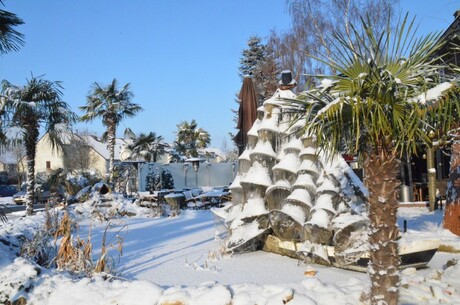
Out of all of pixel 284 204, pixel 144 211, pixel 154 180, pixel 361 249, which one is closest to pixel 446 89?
pixel 361 249

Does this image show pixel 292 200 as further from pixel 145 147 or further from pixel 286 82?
pixel 145 147

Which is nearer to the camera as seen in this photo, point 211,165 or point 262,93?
point 262,93

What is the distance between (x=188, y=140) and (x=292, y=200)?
38.9 meters

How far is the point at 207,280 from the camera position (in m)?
5.27

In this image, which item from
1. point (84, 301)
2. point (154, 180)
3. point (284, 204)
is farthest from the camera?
point (154, 180)

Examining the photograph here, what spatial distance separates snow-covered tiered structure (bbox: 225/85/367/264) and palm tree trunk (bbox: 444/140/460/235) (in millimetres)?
2425

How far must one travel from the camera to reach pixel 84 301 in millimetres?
4090

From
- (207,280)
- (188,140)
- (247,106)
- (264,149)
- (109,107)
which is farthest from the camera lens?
(188,140)

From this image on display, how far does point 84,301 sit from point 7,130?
12043 mm

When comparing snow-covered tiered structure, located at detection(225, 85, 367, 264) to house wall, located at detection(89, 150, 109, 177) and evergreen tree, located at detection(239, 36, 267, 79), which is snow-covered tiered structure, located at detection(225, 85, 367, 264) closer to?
evergreen tree, located at detection(239, 36, 267, 79)

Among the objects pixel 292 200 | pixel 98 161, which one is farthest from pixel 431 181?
pixel 98 161

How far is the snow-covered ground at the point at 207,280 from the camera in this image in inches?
157

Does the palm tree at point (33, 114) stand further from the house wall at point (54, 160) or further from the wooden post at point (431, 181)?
the house wall at point (54, 160)

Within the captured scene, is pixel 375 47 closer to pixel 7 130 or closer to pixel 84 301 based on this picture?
pixel 84 301
